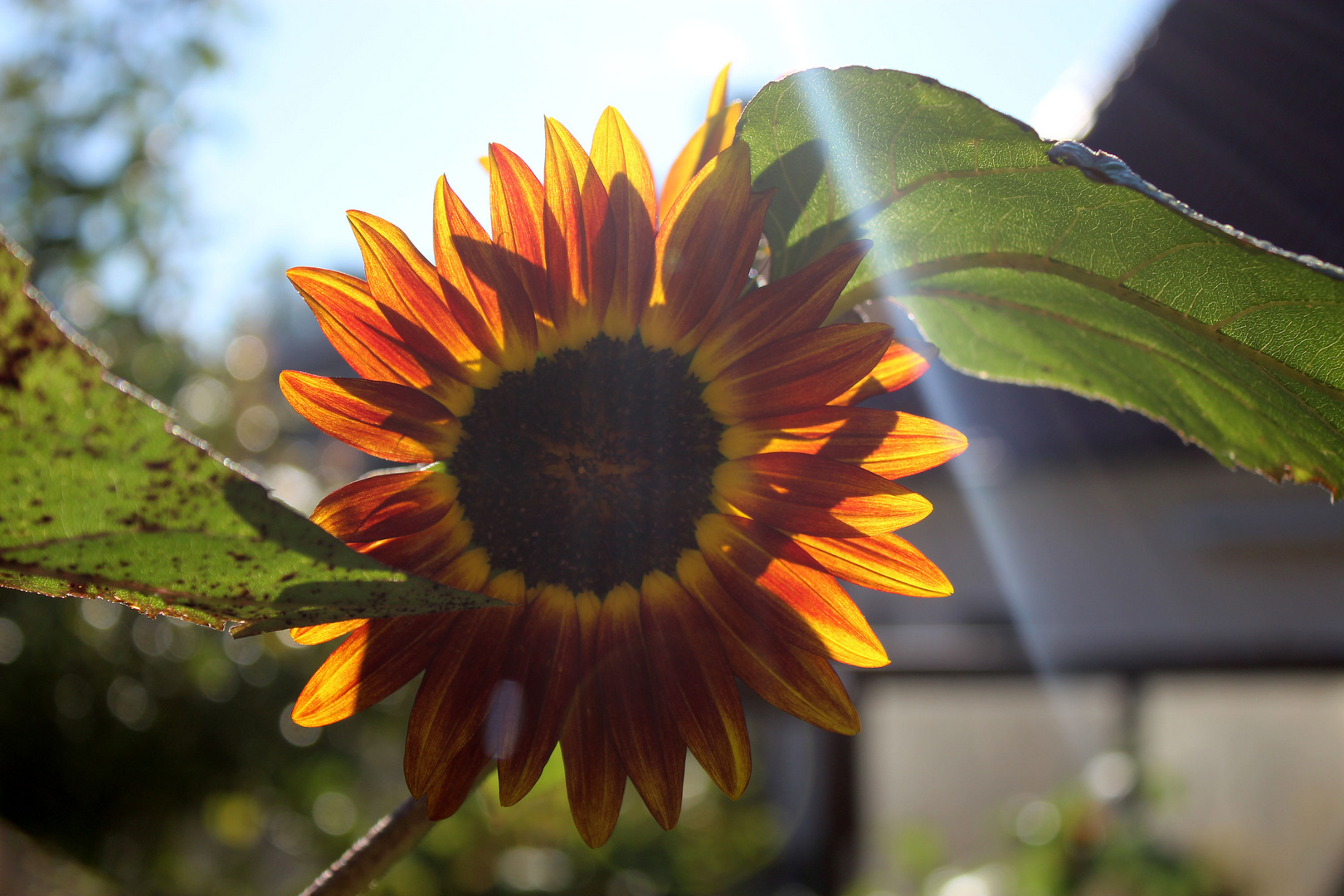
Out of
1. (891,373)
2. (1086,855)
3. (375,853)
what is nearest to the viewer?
(375,853)

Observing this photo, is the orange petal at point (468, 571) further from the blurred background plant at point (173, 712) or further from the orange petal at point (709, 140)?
the blurred background plant at point (173, 712)

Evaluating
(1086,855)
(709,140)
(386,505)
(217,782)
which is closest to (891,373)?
(709,140)

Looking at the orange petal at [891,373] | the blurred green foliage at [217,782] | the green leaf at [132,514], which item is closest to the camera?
the green leaf at [132,514]

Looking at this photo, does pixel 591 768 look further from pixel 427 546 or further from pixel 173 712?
pixel 173 712

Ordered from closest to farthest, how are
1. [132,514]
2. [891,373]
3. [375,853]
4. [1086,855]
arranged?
[132,514], [375,853], [891,373], [1086,855]

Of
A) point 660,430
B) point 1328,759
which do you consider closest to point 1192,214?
point 660,430

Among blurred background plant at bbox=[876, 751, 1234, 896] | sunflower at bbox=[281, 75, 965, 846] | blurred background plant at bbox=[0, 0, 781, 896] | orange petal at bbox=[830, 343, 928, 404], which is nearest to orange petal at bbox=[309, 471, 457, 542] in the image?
sunflower at bbox=[281, 75, 965, 846]

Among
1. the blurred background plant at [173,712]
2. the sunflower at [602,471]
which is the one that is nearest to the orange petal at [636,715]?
the sunflower at [602,471]
